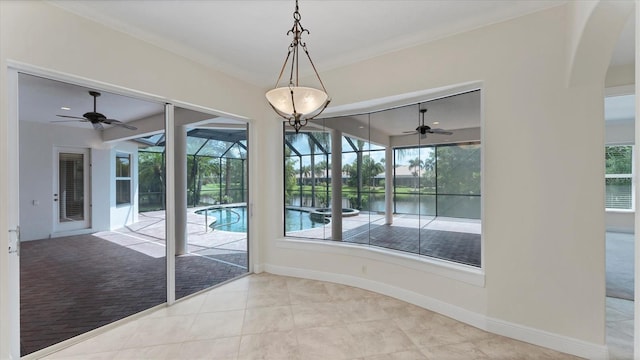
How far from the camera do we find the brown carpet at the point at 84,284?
2705mm

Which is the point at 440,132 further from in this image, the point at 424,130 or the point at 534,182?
the point at 534,182

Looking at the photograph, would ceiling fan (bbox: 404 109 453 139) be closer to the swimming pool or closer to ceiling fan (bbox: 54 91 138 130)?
the swimming pool

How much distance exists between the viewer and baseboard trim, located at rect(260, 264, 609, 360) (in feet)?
7.83

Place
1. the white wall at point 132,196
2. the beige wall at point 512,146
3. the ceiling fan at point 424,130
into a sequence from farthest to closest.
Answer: the ceiling fan at point 424,130
the white wall at point 132,196
the beige wall at point 512,146

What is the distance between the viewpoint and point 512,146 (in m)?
2.71

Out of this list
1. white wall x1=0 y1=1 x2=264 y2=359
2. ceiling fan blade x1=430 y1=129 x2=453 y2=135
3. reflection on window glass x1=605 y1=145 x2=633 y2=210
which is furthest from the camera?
reflection on window glass x1=605 y1=145 x2=633 y2=210

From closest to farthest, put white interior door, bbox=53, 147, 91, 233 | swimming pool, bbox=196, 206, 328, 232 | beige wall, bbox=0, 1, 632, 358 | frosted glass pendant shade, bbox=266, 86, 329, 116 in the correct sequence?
frosted glass pendant shade, bbox=266, 86, 329, 116, beige wall, bbox=0, 1, 632, 358, white interior door, bbox=53, 147, 91, 233, swimming pool, bbox=196, 206, 328, 232

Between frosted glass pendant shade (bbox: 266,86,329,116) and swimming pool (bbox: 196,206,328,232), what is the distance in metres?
2.78

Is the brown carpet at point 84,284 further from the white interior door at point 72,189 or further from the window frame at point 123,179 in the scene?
the window frame at point 123,179

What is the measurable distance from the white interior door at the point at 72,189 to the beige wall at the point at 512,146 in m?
0.96

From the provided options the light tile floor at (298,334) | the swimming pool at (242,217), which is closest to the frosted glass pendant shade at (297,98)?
the light tile floor at (298,334)

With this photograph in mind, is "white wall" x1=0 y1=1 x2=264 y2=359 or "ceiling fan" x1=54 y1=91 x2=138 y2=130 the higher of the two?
"white wall" x1=0 y1=1 x2=264 y2=359

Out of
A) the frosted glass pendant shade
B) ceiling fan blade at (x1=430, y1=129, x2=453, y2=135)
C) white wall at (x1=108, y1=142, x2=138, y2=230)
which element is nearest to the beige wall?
ceiling fan blade at (x1=430, y1=129, x2=453, y2=135)

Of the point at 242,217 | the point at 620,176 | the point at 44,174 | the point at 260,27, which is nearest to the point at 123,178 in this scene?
the point at 44,174
